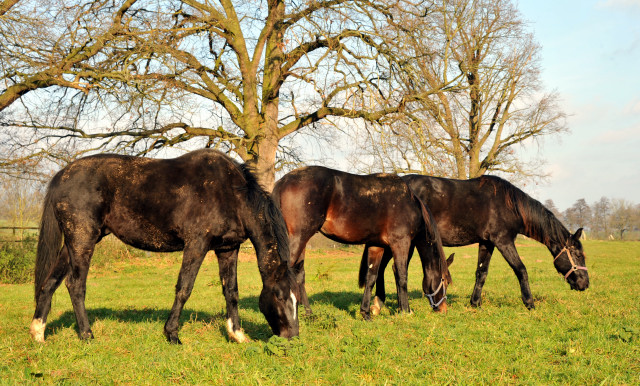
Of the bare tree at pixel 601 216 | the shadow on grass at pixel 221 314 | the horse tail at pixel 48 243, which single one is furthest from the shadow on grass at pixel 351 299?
the bare tree at pixel 601 216

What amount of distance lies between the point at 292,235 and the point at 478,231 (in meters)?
3.95

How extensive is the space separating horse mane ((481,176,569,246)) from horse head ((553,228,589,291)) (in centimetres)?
18

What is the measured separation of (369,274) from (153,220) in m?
3.92

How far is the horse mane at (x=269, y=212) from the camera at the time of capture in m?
6.01

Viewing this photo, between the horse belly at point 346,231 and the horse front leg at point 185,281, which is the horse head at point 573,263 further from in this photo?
the horse front leg at point 185,281

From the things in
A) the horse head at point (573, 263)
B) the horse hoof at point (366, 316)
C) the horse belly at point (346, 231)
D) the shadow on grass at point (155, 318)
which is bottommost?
the shadow on grass at point (155, 318)

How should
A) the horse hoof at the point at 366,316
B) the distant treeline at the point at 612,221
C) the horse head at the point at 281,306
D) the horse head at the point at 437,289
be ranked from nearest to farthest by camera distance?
the horse head at the point at 281,306
the horse hoof at the point at 366,316
the horse head at the point at 437,289
the distant treeline at the point at 612,221

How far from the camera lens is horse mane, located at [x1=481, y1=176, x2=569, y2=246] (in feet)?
30.1

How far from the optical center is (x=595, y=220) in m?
74.8

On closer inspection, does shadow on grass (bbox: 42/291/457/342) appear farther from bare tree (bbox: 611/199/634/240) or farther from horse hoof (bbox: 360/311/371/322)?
bare tree (bbox: 611/199/634/240)

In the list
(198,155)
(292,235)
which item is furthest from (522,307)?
(198,155)

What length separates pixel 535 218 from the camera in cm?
920

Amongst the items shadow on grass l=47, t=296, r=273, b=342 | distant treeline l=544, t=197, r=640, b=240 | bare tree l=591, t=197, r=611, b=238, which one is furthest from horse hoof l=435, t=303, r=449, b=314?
bare tree l=591, t=197, r=611, b=238

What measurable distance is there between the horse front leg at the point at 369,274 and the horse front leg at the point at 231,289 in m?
2.33
